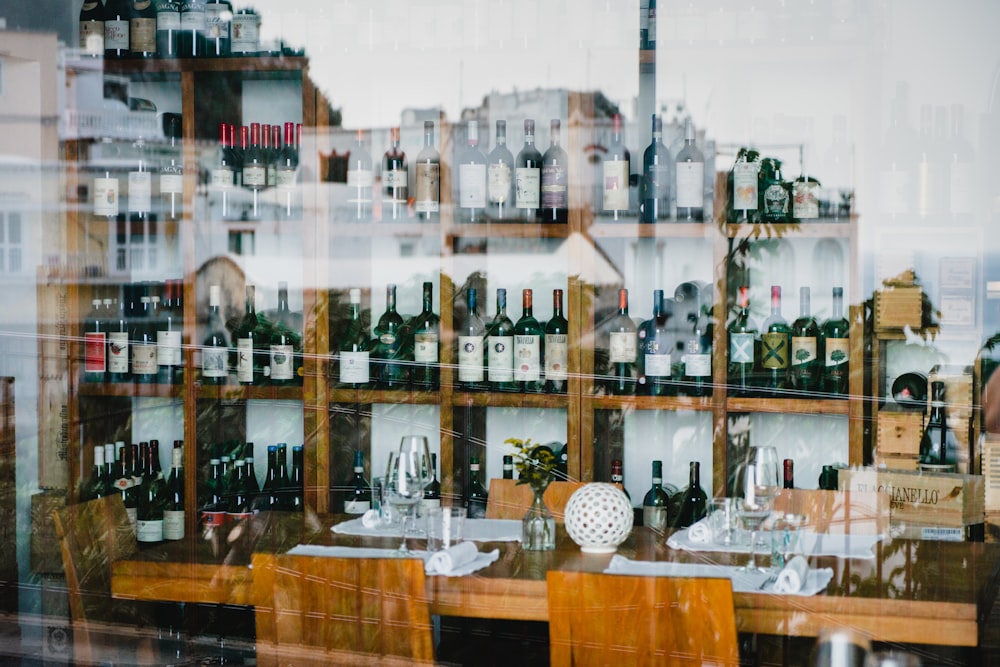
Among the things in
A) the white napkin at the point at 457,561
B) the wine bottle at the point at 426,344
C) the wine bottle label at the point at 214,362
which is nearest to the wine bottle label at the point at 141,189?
the wine bottle label at the point at 214,362

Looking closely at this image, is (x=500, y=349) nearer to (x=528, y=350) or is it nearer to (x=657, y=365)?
(x=528, y=350)

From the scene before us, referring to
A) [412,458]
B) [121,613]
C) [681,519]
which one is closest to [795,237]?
[681,519]

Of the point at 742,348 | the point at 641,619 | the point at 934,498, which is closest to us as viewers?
the point at 641,619

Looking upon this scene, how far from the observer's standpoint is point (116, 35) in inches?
66.3

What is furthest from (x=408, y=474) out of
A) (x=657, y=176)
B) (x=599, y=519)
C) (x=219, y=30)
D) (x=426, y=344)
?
(x=219, y=30)

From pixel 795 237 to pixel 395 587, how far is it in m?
0.83

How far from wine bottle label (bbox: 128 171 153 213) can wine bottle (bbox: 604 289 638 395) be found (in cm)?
76

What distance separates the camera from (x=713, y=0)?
1.63 meters

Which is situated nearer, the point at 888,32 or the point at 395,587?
the point at 395,587

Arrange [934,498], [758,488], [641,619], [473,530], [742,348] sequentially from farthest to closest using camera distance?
[742,348]
[473,530]
[934,498]
[758,488]
[641,619]

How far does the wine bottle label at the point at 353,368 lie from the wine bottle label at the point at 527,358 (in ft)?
0.78

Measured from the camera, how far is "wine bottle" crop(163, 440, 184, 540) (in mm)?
1649

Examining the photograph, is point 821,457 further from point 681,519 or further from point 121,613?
point 121,613

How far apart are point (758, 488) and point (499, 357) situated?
0.58 m
